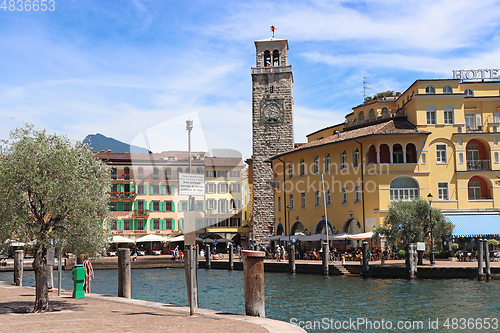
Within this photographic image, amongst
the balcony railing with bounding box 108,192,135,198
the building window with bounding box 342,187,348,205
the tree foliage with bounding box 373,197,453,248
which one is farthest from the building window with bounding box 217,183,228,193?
the tree foliage with bounding box 373,197,453,248

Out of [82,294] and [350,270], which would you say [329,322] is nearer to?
[82,294]

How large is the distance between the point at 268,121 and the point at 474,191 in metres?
25.4

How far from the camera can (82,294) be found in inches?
728

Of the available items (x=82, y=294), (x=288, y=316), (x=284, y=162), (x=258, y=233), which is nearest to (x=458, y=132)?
(x=284, y=162)

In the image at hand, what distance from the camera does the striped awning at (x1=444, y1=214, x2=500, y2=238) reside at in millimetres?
40250

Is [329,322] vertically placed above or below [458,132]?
below

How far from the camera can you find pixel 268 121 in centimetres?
6244

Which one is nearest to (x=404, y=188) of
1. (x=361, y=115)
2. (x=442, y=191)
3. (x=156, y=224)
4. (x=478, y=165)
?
(x=442, y=191)

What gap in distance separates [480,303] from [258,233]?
4128 cm

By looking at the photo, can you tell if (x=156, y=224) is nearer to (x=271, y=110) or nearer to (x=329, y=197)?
(x=271, y=110)

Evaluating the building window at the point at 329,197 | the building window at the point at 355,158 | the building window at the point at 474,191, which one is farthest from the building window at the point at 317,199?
the building window at the point at 474,191

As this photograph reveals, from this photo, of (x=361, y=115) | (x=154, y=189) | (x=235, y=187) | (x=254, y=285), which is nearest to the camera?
(x=254, y=285)

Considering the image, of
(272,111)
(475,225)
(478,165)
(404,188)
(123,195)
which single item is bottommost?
(475,225)

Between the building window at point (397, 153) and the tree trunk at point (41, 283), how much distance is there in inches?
1367
